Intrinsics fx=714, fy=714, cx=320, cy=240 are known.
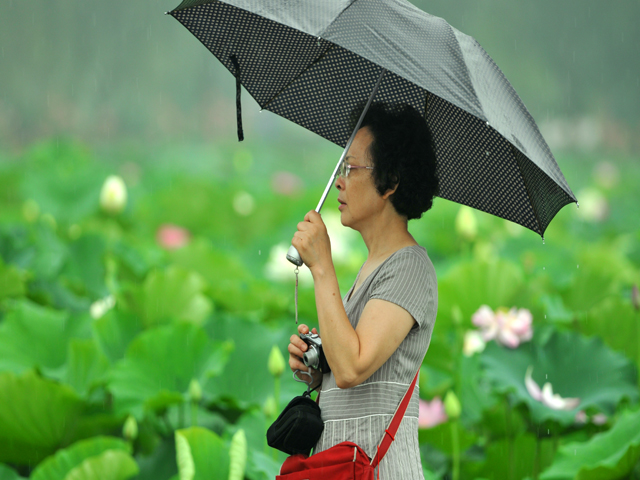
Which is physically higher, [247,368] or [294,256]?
[294,256]

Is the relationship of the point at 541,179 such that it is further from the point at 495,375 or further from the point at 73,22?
the point at 73,22

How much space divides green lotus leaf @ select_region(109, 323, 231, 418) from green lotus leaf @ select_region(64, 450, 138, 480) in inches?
11.2

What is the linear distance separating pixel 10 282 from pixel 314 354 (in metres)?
1.79

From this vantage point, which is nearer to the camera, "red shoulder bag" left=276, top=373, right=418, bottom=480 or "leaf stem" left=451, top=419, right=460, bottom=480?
"red shoulder bag" left=276, top=373, right=418, bottom=480

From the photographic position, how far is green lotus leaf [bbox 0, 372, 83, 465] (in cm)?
178

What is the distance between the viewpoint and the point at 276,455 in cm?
171

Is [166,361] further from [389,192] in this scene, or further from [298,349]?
[389,192]

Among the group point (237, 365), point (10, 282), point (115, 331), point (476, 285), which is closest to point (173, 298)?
point (115, 331)

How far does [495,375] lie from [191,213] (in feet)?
9.77

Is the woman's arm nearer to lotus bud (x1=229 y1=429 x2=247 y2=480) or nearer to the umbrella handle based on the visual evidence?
the umbrella handle

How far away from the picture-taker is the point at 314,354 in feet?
3.38

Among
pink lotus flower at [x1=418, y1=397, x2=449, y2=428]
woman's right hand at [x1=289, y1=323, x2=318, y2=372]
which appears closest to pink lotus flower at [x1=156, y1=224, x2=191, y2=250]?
pink lotus flower at [x1=418, y1=397, x2=449, y2=428]

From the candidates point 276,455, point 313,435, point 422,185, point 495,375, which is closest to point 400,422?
point 313,435

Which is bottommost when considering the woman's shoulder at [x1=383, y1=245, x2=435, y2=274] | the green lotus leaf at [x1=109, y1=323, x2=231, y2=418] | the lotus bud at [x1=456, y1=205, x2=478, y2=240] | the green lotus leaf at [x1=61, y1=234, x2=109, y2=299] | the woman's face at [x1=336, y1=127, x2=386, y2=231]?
the green lotus leaf at [x1=61, y1=234, x2=109, y2=299]
